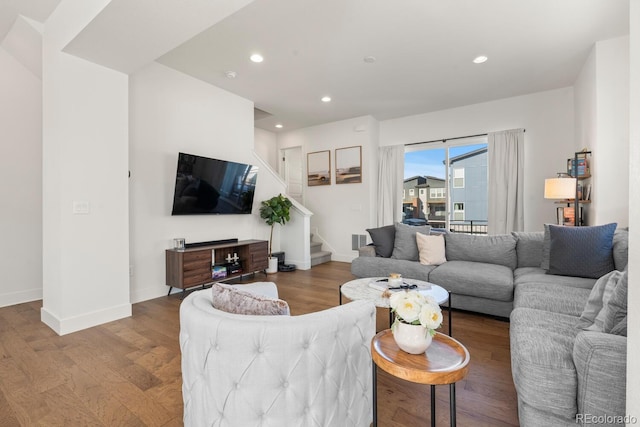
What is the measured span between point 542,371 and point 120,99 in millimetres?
3933

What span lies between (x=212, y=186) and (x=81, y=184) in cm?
157

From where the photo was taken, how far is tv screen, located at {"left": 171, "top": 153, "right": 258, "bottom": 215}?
12.3 ft

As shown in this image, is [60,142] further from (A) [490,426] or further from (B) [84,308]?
(A) [490,426]

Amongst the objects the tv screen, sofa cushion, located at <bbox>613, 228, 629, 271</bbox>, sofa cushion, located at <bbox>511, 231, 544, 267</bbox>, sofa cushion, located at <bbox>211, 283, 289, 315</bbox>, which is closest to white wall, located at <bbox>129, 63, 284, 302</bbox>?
the tv screen

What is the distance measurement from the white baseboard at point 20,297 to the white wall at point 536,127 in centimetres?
671

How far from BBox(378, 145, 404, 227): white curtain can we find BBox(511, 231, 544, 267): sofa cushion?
106 inches

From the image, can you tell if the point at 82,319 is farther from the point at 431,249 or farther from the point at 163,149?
the point at 431,249

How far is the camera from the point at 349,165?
19.9 ft

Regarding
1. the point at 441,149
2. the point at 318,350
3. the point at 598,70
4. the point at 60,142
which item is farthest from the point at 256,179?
the point at 598,70

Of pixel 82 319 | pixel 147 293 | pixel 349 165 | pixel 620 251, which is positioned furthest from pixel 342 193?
pixel 82 319

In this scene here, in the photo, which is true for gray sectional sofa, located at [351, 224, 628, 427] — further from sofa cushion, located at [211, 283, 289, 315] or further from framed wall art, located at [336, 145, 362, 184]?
framed wall art, located at [336, 145, 362, 184]

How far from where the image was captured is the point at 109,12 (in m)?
2.10

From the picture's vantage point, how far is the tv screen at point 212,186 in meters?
3.76

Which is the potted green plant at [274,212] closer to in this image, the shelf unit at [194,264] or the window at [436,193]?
the shelf unit at [194,264]
